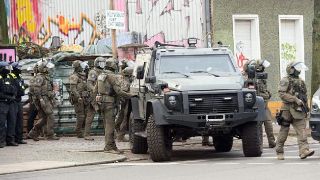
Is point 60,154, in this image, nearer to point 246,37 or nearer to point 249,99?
point 249,99

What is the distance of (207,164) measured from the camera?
13.3 meters

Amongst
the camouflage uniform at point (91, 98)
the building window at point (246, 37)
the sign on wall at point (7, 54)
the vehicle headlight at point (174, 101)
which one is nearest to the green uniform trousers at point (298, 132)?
the vehicle headlight at point (174, 101)

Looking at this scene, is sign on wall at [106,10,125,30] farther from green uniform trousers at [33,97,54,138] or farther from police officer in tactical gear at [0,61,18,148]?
police officer in tactical gear at [0,61,18,148]

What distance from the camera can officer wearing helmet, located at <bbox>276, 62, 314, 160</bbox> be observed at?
13.8 metres

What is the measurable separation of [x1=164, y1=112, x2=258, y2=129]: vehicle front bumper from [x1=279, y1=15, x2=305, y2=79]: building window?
535 inches

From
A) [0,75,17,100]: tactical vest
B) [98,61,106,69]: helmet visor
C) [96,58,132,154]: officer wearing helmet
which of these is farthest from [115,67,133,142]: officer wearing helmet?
[0,75,17,100]: tactical vest

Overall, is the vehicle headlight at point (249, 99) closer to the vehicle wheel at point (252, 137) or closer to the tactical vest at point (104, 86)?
the vehicle wheel at point (252, 137)

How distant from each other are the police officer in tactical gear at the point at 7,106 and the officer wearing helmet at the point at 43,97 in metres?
1.21

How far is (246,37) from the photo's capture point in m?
26.5

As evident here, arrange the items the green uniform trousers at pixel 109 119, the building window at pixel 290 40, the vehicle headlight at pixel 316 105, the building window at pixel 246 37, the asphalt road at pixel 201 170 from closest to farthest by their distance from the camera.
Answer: the asphalt road at pixel 201 170, the vehicle headlight at pixel 316 105, the green uniform trousers at pixel 109 119, the building window at pixel 246 37, the building window at pixel 290 40

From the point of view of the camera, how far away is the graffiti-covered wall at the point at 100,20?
85.2 ft

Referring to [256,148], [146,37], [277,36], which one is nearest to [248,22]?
[277,36]

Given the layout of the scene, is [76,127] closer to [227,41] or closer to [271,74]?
[227,41]

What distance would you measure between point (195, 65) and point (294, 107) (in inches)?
95.3
